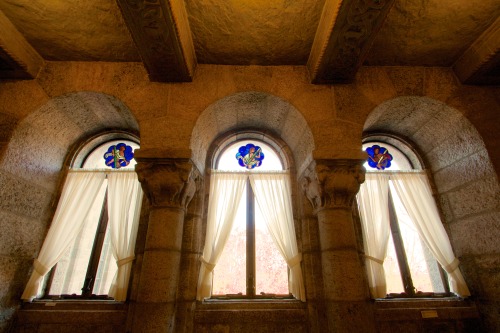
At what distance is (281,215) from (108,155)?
7.20ft

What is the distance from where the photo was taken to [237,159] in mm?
3111

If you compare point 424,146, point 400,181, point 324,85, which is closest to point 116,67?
point 324,85

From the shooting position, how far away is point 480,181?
2.37m

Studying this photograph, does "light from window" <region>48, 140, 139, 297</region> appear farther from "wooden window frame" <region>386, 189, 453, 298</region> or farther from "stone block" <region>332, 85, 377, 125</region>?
"wooden window frame" <region>386, 189, 453, 298</region>

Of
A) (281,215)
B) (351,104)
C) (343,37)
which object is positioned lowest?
(281,215)

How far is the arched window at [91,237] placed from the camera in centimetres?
248

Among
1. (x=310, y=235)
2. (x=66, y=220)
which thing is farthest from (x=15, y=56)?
(x=310, y=235)

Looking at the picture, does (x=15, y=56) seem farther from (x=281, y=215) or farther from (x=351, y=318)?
(x=351, y=318)

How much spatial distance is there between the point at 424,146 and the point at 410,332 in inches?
76.7

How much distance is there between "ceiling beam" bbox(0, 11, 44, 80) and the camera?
210 centimetres

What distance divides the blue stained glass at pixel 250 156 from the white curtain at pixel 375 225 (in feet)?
3.90

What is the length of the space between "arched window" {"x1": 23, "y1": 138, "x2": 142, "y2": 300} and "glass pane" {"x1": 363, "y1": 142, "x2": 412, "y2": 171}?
2718 mm

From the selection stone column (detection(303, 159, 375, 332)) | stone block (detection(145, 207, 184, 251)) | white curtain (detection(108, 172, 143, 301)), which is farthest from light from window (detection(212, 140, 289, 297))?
white curtain (detection(108, 172, 143, 301))

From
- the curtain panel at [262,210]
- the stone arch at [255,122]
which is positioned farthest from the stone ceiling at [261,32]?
the curtain panel at [262,210]
